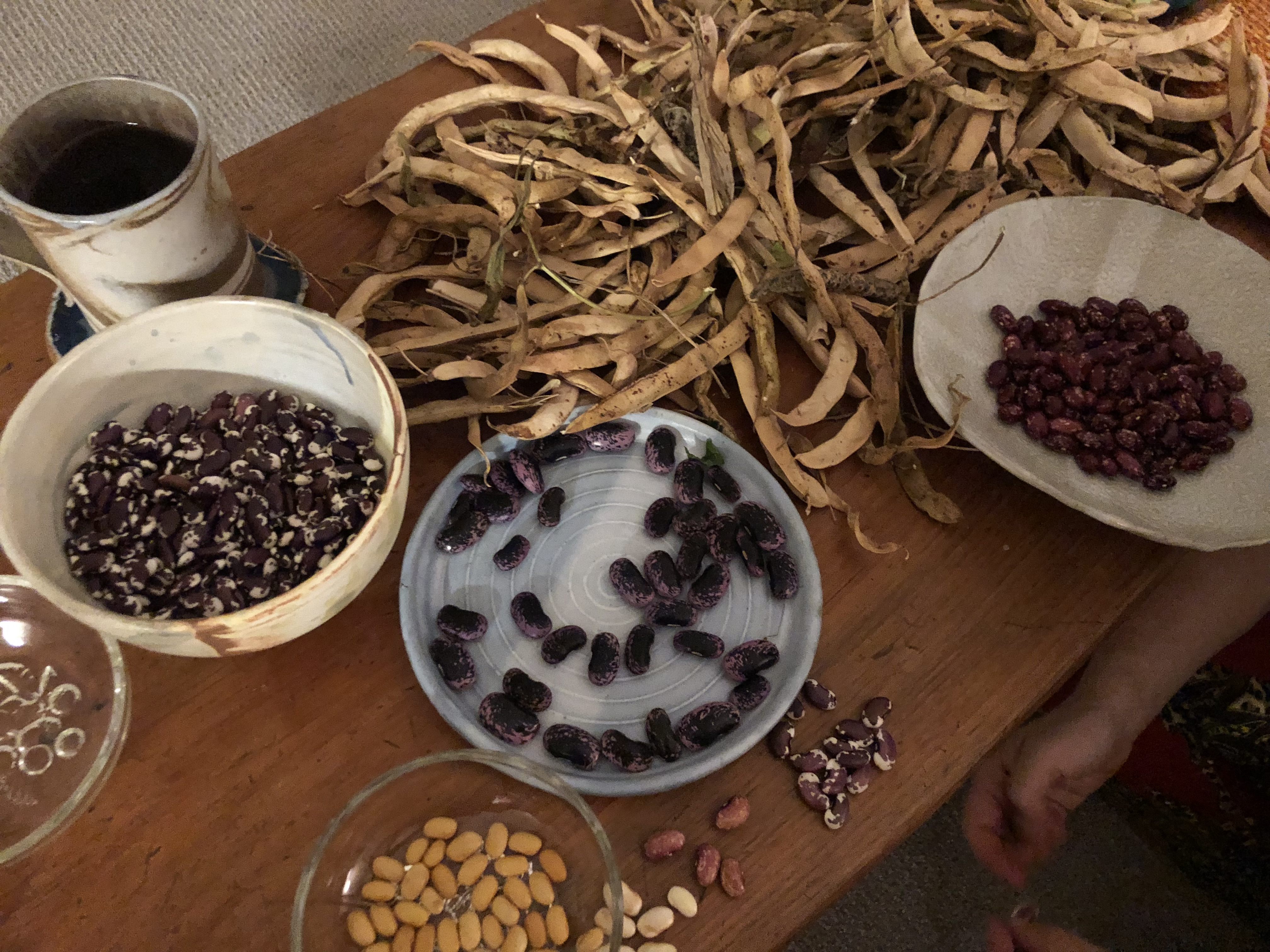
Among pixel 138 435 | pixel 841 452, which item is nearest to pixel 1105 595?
pixel 841 452

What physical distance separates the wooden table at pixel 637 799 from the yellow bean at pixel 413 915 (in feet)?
0.28

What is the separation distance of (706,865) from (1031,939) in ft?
2.21

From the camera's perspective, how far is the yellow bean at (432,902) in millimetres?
594

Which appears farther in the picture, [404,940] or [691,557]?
[691,557]

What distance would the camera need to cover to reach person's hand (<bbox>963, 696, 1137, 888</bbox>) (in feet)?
2.73

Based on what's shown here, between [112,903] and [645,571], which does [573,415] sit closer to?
[645,571]

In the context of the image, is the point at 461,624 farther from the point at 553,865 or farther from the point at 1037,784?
the point at 1037,784

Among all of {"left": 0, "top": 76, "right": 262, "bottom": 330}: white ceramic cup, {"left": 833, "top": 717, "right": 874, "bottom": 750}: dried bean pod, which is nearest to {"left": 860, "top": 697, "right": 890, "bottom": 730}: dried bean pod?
{"left": 833, "top": 717, "right": 874, "bottom": 750}: dried bean pod

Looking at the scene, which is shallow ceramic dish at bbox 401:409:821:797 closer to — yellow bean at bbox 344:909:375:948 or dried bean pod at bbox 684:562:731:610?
dried bean pod at bbox 684:562:731:610

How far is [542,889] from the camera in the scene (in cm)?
60

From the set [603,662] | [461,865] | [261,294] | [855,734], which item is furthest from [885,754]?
[261,294]

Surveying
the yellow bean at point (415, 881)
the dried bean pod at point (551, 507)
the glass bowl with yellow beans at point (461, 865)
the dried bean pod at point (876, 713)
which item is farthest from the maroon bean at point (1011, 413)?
the yellow bean at point (415, 881)

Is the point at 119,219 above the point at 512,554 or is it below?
above

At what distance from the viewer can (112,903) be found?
604 millimetres
